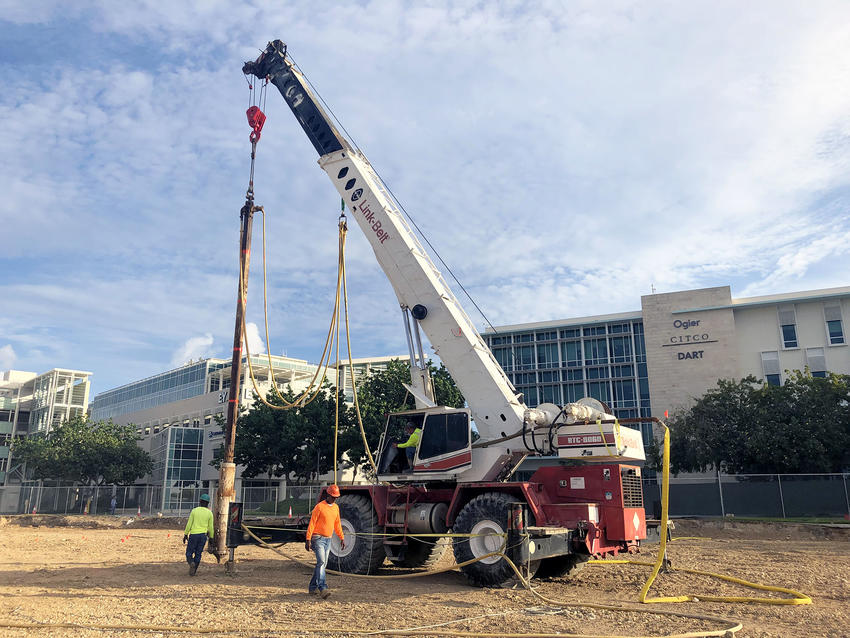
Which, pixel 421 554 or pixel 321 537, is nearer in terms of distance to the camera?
pixel 321 537

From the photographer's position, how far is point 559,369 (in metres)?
73.5

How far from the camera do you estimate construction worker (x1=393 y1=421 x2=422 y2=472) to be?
538 inches

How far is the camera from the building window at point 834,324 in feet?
191

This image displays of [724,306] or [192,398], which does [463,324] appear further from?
[192,398]

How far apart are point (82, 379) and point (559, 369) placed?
5794cm

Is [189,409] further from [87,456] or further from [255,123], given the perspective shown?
[255,123]

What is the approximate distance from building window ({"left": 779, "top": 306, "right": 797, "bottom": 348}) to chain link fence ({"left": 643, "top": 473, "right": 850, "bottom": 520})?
30805 mm

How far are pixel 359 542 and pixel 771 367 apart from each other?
5668cm

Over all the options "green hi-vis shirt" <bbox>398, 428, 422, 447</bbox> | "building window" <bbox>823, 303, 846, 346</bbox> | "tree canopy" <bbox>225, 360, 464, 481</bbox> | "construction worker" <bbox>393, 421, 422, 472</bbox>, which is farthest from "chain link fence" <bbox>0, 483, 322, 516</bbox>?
"building window" <bbox>823, 303, 846, 346</bbox>

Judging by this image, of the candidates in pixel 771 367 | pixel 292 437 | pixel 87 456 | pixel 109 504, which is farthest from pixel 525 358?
pixel 87 456

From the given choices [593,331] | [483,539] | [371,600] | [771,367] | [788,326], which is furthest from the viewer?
[593,331]

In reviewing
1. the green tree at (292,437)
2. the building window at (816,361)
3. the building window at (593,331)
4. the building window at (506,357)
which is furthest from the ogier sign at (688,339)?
the green tree at (292,437)

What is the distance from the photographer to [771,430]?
3869 cm

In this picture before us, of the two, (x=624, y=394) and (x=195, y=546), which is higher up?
(x=624, y=394)
